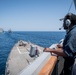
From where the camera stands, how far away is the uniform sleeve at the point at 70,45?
294 centimetres

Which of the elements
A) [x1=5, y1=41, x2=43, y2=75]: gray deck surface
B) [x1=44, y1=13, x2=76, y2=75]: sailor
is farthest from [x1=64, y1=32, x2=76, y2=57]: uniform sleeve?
[x1=5, y1=41, x2=43, y2=75]: gray deck surface

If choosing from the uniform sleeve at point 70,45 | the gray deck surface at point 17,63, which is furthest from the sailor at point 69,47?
the gray deck surface at point 17,63

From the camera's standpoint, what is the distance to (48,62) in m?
3.28

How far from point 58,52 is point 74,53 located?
376mm

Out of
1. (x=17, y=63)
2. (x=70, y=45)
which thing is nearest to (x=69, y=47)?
(x=70, y=45)

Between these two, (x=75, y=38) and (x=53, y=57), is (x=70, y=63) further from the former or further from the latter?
(x=75, y=38)

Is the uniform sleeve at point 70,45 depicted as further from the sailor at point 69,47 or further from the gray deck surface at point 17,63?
the gray deck surface at point 17,63

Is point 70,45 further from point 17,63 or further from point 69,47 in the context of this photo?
point 17,63

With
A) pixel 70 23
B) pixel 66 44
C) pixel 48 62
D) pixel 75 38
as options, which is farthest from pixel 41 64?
pixel 70 23

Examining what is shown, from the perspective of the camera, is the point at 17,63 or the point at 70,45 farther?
the point at 17,63

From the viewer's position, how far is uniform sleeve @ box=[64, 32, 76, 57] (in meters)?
2.94

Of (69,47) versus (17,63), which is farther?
(17,63)

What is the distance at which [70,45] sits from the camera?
9.65 ft

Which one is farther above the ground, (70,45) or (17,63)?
(70,45)
